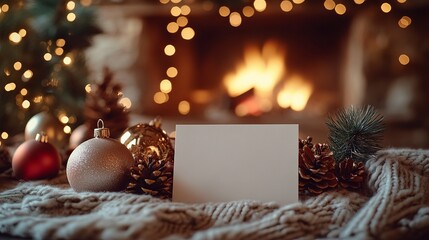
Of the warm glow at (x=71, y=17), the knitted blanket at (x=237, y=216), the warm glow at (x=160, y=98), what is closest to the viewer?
the knitted blanket at (x=237, y=216)

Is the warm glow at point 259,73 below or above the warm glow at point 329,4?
below

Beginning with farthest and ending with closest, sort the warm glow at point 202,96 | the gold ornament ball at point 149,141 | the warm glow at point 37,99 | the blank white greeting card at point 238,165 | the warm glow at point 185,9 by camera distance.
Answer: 1. the warm glow at point 202,96
2. the warm glow at point 185,9
3. the warm glow at point 37,99
4. the gold ornament ball at point 149,141
5. the blank white greeting card at point 238,165

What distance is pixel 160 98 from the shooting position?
7.29 ft

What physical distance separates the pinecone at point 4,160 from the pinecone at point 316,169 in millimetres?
563

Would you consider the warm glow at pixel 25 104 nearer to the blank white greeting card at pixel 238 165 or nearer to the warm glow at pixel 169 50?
the blank white greeting card at pixel 238 165

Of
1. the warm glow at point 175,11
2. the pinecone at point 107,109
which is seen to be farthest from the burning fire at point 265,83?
the pinecone at point 107,109

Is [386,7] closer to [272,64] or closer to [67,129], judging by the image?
[272,64]

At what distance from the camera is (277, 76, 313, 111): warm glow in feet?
7.36

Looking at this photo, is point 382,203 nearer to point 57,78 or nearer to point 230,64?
point 57,78

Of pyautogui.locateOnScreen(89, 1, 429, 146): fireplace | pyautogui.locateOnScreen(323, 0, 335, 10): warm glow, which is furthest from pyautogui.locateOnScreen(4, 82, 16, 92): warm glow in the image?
pyautogui.locateOnScreen(323, 0, 335, 10): warm glow

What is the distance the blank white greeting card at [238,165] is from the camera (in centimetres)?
61

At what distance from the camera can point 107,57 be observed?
7.27 feet

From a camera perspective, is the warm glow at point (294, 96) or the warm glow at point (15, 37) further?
the warm glow at point (294, 96)

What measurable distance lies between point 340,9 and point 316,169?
1.55 metres
